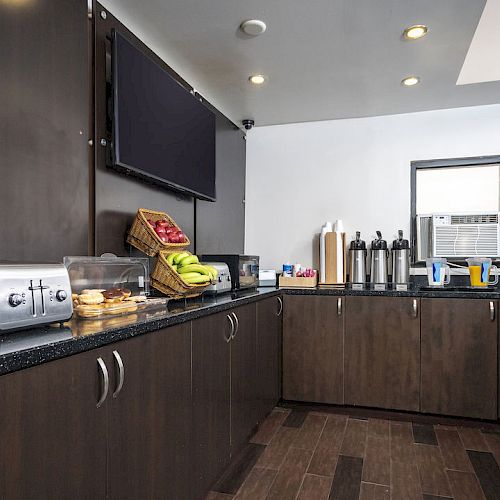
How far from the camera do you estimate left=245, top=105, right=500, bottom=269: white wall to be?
3547 millimetres

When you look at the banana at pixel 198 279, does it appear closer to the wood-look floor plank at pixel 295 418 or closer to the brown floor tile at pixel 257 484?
the brown floor tile at pixel 257 484

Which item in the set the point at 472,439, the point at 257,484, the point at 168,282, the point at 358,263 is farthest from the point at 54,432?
the point at 358,263

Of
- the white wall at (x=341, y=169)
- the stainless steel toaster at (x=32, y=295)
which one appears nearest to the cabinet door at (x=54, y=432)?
the stainless steel toaster at (x=32, y=295)

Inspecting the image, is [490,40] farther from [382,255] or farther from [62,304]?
[62,304]

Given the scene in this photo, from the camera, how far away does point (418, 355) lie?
293 cm

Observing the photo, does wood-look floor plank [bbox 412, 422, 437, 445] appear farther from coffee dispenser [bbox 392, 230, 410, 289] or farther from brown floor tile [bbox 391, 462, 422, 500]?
coffee dispenser [bbox 392, 230, 410, 289]

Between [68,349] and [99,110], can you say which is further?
[99,110]

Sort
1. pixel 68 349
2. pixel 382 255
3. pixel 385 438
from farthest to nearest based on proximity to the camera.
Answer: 1. pixel 382 255
2. pixel 385 438
3. pixel 68 349

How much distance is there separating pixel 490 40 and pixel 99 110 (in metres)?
2.46

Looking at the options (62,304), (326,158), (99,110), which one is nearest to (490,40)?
(326,158)

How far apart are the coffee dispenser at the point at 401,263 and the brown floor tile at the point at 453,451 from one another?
1.11 metres

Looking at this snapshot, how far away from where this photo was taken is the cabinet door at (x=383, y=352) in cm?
294

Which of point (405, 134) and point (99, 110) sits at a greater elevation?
point (405, 134)

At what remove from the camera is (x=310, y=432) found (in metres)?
2.74
